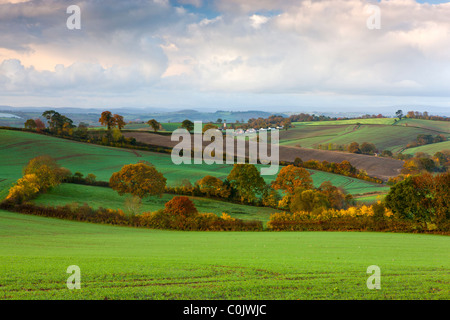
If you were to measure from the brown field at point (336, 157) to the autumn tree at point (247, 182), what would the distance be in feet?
128

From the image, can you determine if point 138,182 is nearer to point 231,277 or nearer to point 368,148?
point 231,277

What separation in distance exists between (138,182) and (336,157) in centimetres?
6525

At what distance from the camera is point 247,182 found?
53.8m

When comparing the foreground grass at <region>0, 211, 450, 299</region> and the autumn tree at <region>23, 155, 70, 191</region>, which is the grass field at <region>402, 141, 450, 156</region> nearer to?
the foreground grass at <region>0, 211, 450, 299</region>

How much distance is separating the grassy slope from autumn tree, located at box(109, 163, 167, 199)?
1174 cm

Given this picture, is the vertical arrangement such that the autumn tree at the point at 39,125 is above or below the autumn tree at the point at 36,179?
above

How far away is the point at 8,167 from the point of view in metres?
68.4

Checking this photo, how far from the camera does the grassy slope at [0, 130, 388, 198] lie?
2707 inches

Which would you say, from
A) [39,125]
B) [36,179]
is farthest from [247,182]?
[39,125]

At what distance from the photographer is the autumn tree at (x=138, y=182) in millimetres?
48250

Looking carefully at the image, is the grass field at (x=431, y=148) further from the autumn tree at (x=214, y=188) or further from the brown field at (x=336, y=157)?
the autumn tree at (x=214, y=188)

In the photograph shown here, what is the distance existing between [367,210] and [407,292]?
28.7 metres

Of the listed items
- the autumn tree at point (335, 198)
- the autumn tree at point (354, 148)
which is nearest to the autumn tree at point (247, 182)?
the autumn tree at point (335, 198)

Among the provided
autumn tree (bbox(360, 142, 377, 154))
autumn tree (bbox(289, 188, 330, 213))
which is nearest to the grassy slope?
autumn tree (bbox(289, 188, 330, 213))
